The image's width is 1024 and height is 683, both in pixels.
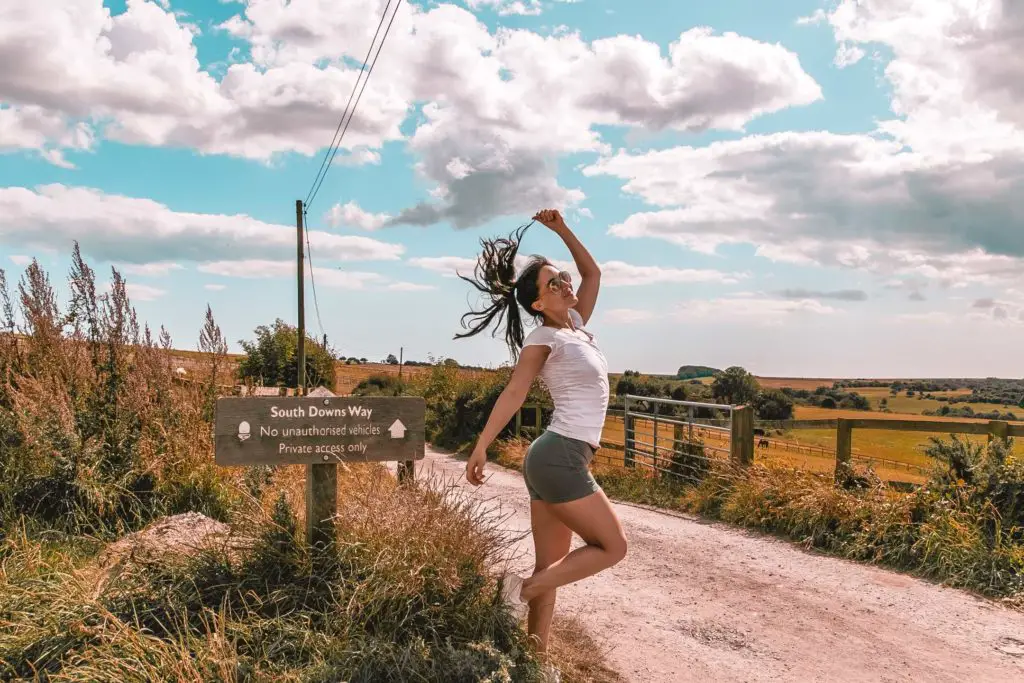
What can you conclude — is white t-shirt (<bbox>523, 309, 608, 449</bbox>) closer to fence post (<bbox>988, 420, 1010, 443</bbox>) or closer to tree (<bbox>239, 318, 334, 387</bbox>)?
fence post (<bbox>988, 420, 1010, 443</bbox>)

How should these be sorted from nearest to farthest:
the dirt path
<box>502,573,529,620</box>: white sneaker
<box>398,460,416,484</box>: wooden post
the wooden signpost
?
<box>502,573,529,620</box>: white sneaker → the wooden signpost → the dirt path → <box>398,460,416,484</box>: wooden post

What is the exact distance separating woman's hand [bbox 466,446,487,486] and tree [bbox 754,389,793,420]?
4774 centimetres

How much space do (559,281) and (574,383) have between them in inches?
22.7

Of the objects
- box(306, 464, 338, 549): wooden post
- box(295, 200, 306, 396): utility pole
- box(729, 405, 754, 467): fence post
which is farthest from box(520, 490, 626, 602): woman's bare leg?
box(295, 200, 306, 396): utility pole

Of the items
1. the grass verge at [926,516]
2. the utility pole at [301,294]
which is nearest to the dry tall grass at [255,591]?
→ the grass verge at [926,516]

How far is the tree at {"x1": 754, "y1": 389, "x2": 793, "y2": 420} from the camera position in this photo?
5009 centimetres

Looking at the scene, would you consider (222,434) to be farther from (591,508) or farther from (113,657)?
(591,508)

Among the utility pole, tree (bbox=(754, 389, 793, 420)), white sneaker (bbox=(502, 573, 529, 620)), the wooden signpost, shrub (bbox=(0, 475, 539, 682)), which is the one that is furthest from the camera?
tree (bbox=(754, 389, 793, 420))

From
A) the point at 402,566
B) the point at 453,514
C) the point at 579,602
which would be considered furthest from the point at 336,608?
the point at 579,602

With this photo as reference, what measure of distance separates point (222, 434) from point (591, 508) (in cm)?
223

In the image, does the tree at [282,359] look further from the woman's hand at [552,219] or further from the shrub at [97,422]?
the woman's hand at [552,219]

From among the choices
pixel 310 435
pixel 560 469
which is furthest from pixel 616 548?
pixel 310 435

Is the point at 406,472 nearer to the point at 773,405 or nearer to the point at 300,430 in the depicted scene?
the point at 300,430

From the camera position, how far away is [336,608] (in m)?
3.84
